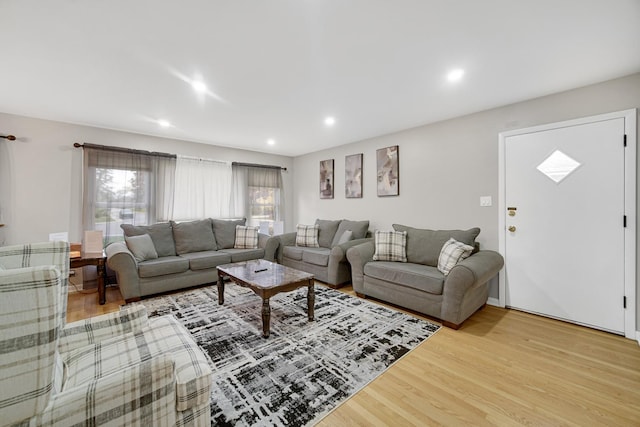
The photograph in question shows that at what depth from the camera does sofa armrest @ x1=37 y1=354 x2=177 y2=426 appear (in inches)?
32.2

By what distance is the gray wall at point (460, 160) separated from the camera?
8.27ft

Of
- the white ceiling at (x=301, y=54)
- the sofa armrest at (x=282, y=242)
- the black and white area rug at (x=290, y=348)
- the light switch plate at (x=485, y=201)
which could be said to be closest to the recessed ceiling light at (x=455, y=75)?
the white ceiling at (x=301, y=54)

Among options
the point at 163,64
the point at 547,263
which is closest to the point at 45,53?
the point at 163,64

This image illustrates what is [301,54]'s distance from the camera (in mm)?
2004

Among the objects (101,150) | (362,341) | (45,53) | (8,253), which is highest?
(45,53)

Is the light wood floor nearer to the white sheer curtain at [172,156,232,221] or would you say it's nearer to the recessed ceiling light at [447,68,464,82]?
the recessed ceiling light at [447,68,464,82]

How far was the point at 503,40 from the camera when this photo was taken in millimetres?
1814

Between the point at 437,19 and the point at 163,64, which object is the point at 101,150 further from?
the point at 437,19

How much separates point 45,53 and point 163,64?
82 centimetres

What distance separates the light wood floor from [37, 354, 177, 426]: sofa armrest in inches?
35.9

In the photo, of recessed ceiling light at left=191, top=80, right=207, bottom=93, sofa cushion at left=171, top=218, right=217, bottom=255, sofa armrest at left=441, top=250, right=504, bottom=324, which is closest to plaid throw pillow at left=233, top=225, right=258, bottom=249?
sofa cushion at left=171, top=218, right=217, bottom=255

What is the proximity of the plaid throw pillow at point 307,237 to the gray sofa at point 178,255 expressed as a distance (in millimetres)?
417

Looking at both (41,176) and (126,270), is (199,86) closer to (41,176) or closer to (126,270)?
(126,270)

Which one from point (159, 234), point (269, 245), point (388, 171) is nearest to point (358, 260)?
point (388, 171)
